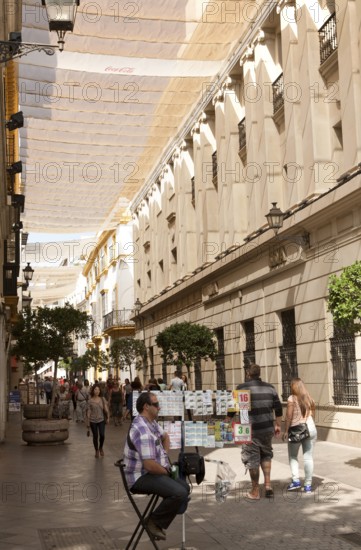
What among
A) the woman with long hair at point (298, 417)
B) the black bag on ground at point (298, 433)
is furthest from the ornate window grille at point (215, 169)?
the black bag on ground at point (298, 433)

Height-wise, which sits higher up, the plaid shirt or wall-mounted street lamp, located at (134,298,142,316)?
wall-mounted street lamp, located at (134,298,142,316)

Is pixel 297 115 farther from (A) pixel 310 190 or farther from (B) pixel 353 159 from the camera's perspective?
(B) pixel 353 159

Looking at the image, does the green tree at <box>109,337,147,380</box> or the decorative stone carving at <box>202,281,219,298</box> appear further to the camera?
the green tree at <box>109,337,147,380</box>

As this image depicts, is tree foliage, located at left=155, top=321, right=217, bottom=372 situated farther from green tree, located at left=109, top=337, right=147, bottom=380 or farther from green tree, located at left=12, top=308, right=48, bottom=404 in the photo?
green tree, located at left=109, top=337, right=147, bottom=380

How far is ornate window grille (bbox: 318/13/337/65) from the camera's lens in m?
17.3

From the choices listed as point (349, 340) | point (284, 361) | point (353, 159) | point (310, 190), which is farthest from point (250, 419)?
point (284, 361)

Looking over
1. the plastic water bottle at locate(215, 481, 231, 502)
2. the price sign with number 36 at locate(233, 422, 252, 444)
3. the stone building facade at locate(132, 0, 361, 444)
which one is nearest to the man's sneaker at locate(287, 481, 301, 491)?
the price sign with number 36 at locate(233, 422, 252, 444)

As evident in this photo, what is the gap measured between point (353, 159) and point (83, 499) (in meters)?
9.18

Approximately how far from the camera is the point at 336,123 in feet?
58.6

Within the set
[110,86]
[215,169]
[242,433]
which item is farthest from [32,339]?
[242,433]

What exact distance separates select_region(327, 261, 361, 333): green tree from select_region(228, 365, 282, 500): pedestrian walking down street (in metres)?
1.92

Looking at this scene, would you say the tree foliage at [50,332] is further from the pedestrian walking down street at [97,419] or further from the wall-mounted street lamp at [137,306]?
the wall-mounted street lamp at [137,306]

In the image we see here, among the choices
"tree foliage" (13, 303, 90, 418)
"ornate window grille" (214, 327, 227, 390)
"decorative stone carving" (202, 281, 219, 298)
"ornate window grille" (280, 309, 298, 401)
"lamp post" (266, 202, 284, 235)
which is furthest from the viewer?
"decorative stone carving" (202, 281, 219, 298)

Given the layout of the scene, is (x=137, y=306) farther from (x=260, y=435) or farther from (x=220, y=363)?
(x=260, y=435)
